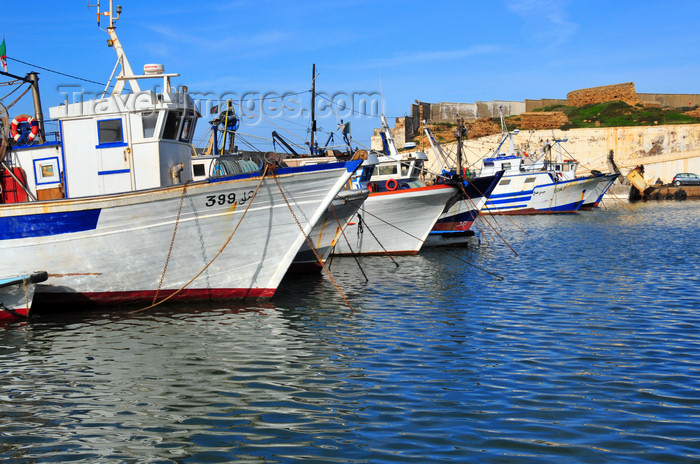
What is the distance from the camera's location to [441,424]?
6.90 m

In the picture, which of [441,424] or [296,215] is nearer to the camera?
[441,424]

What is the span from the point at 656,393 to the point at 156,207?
951 centimetres

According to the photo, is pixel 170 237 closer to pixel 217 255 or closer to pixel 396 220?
pixel 217 255

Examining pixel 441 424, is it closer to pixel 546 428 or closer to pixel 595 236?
pixel 546 428

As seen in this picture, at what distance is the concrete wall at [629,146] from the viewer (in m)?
67.3

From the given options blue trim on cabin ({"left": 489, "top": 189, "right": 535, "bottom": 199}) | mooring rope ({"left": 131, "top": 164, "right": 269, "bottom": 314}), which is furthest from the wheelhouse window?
blue trim on cabin ({"left": 489, "top": 189, "right": 535, "bottom": 199})

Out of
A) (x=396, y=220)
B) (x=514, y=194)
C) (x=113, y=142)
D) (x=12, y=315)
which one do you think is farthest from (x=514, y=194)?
(x=12, y=315)

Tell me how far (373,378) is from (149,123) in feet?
27.3

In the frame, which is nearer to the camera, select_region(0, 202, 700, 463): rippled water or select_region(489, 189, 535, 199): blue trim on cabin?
select_region(0, 202, 700, 463): rippled water

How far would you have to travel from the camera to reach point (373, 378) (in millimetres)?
8555

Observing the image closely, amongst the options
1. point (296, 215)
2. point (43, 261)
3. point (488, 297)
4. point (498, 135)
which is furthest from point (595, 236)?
point (498, 135)

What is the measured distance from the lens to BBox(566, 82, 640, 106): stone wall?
305 ft

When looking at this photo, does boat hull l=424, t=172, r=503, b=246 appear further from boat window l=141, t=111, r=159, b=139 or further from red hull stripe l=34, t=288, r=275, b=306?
boat window l=141, t=111, r=159, b=139

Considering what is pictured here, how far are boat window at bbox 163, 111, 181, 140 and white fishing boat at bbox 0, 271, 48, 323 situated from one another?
3991mm
